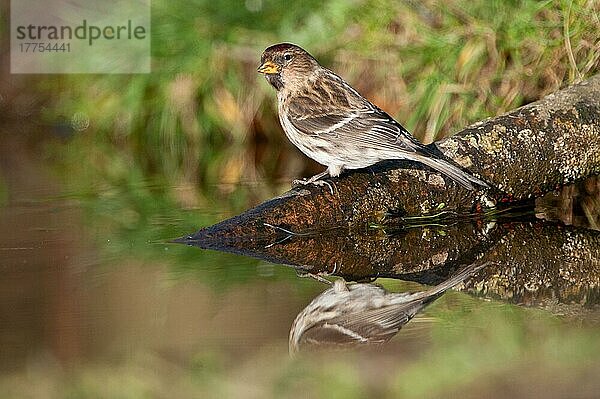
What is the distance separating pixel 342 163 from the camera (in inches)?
221

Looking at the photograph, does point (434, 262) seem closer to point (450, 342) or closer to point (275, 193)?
point (450, 342)

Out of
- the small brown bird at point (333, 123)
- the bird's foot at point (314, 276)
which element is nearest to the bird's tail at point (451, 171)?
the small brown bird at point (333, 123)

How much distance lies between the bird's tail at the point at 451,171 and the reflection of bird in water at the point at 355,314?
3.15ft

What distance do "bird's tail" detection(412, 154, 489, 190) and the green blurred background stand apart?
3.80 ft

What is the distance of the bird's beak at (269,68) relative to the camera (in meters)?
6.12

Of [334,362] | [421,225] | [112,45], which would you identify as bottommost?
[334,362]

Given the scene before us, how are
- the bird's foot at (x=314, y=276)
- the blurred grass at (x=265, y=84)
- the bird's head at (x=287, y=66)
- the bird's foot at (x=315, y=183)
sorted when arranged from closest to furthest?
the bird's foot at (x=314, y=276) < the bird's foot at (x=315, y=183) < the bird's head at (x=287, y=66) < the blurred grass at (x=265, y=84)

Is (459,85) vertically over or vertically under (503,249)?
over

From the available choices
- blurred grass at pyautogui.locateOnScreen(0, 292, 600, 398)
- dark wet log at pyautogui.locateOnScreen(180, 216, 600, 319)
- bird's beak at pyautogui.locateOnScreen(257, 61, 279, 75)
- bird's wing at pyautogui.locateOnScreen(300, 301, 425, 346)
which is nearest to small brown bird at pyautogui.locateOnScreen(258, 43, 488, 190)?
bird's beak at pyautogui.locateOnScreen(257, 61, 279, 75)

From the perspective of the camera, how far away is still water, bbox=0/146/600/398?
130 inches

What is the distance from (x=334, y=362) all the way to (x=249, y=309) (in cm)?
71

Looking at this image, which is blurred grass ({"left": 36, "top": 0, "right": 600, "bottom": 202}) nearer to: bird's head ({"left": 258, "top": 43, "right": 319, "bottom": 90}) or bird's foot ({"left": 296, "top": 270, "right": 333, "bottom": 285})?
→ bird's head ({"left": 258, "top": 43, "right": 319, "bottom": 90})

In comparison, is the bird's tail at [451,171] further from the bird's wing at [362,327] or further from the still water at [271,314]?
the bird's wing at [362,327]

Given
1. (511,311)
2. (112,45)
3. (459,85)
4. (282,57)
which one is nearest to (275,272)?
(511,311)
